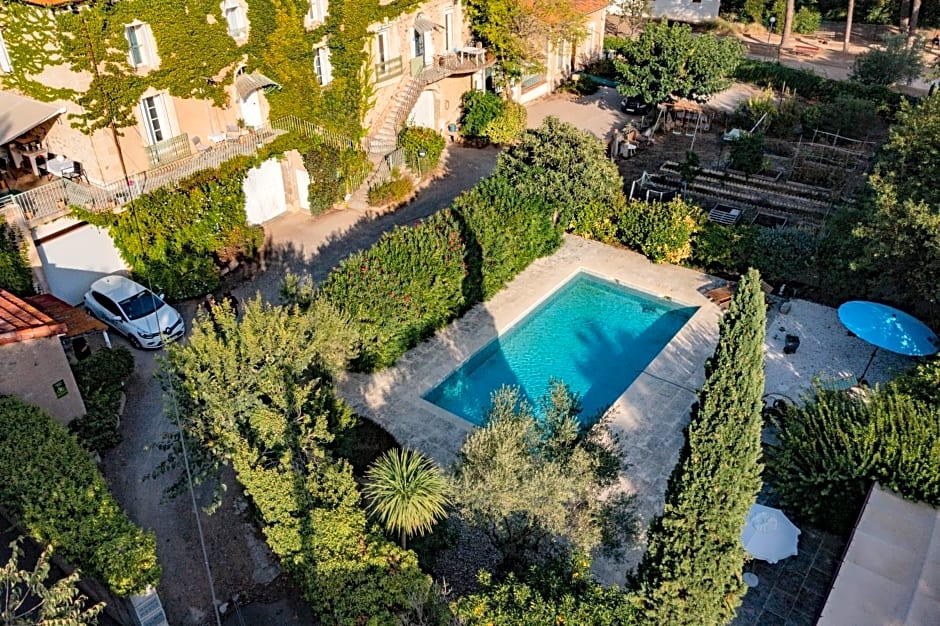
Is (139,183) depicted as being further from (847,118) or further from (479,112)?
(847,118)

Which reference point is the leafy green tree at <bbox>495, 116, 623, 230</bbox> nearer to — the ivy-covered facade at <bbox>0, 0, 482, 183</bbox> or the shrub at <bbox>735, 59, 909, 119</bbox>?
the ivy-covered facade at <bbox>0, 0, 482, 183</bbox>

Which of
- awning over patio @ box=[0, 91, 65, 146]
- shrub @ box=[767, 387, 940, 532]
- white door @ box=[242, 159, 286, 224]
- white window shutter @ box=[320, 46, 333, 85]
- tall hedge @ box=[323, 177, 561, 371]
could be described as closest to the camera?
shrub @ box=[767, 387, 940, 532]

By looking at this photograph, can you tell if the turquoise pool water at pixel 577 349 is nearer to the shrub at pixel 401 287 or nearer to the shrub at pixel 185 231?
the shrub at pixel 401 287

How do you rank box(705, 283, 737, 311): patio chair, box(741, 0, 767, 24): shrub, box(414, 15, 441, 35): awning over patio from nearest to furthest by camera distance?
box(705, 283, 737, 311): patio chair < box(414, 15, 441, 35): awning over patio < box(741, 0, 767, 24): shrub

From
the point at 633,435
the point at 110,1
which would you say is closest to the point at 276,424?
the point at 633,435

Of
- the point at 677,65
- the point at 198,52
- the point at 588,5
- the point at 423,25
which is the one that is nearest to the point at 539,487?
the point at 198,52

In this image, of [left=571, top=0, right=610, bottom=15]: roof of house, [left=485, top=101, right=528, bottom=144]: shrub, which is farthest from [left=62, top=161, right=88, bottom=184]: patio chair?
[left=571, top=0, right=610, bottom=15]: roof of house

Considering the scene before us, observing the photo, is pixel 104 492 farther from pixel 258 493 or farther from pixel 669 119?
pixel 669 119
